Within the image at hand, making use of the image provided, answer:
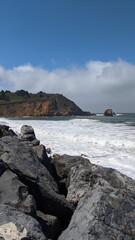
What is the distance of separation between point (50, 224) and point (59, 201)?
28.9 inches

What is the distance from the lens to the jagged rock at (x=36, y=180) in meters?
6.42

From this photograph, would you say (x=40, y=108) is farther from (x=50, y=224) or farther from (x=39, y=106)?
(x=50, y=224)

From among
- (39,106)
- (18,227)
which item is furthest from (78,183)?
(39,106)

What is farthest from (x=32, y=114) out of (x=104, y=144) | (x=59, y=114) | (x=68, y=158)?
(x=68, y=158)

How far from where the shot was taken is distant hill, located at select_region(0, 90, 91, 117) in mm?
115625

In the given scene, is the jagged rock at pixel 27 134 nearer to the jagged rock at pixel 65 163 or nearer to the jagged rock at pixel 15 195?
the jagged rock at pixel 65 163

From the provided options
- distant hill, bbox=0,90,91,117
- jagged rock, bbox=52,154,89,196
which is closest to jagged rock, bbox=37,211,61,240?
jagged rock, bbox=52,154,89,196

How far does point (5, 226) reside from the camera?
412 centimetres

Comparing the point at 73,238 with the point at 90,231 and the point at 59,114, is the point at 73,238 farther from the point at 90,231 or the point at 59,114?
the point at 59,114

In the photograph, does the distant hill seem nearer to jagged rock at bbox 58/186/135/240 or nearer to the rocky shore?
the rocky shore

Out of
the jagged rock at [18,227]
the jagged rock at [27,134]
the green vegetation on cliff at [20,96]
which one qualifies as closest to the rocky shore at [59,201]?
the jagged rock at [18,227]

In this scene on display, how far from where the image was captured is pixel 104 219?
463cm

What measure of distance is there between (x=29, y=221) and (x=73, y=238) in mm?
674

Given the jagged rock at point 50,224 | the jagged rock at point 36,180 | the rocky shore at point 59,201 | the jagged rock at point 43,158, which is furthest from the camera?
the jagged rock at point 43,158
